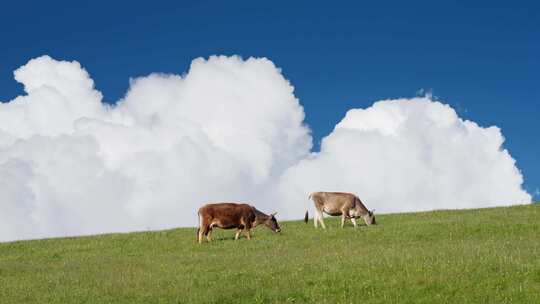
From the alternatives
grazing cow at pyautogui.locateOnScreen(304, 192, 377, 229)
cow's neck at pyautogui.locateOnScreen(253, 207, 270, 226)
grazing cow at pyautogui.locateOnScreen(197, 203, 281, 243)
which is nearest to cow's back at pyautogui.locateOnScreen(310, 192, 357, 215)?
grazing cow at pyautogui.locateOnScreen(304, 192, 377, 229)

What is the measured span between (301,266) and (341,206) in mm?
15466

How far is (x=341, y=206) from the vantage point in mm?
37688

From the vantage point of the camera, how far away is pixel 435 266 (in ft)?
68.7

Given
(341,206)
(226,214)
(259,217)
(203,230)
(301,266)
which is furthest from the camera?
(341,206)

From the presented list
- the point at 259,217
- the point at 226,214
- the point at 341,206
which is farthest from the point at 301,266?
the point at 341,206

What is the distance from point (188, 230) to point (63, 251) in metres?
7.14

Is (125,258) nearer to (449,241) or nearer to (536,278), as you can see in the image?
(449,241)

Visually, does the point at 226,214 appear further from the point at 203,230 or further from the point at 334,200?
the point at 334,200

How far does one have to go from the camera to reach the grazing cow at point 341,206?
37.7 metres

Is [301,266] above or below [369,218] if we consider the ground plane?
below

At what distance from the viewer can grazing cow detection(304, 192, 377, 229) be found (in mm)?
37656

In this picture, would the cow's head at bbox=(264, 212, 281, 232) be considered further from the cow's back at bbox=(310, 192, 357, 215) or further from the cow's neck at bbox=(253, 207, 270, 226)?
the cow's back at bbox=(310, 192, 357, 215)

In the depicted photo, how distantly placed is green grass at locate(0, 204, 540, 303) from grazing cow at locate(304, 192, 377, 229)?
1812 mm

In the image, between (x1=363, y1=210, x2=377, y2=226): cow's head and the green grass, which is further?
(x1=363, y1=210, x2=377, y2=226): cow's head
